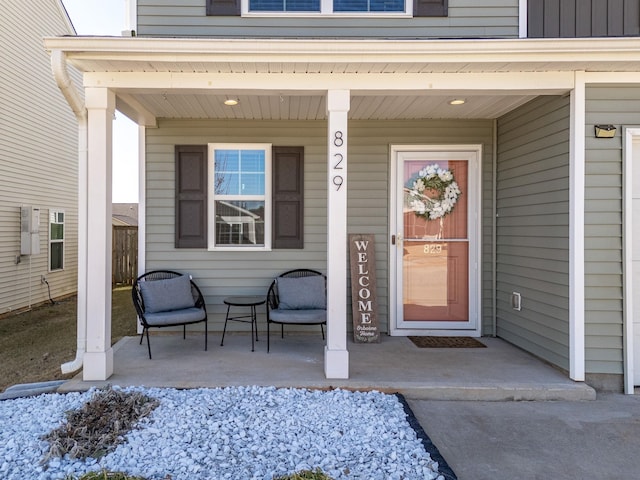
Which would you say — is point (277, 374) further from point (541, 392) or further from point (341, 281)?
point (541, 392)

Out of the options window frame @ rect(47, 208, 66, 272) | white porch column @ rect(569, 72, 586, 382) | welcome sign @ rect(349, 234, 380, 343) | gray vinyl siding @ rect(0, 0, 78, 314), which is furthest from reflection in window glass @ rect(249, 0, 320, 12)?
window frame @ rect(47, 208, 66, 272)

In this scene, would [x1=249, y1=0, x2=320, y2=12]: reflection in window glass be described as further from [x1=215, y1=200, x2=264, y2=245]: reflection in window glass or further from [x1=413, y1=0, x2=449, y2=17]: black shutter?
[x1=215, y1=200, x2=264, y2=245]: reflection in window glass

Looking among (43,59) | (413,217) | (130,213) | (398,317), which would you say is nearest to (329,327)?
(398,317)

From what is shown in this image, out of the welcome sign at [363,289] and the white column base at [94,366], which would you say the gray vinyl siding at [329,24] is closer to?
the welcome sign at [363,289]

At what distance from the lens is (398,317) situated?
4.73 metres

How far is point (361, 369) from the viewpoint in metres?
3.56

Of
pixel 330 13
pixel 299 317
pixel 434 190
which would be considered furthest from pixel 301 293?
pixel 330 13

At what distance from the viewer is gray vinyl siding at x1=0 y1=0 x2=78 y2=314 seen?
21.5 feet

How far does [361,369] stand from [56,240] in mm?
7192

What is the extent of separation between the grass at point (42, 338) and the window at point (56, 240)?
91 cm

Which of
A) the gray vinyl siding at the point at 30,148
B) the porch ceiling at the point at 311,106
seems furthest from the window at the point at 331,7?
the gray vinyl siding at the point at 30,148

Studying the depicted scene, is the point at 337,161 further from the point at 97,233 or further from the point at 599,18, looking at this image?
the point at 599,18

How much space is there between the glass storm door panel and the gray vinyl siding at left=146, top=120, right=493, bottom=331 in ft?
0.58

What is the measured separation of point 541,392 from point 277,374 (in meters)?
2.06
